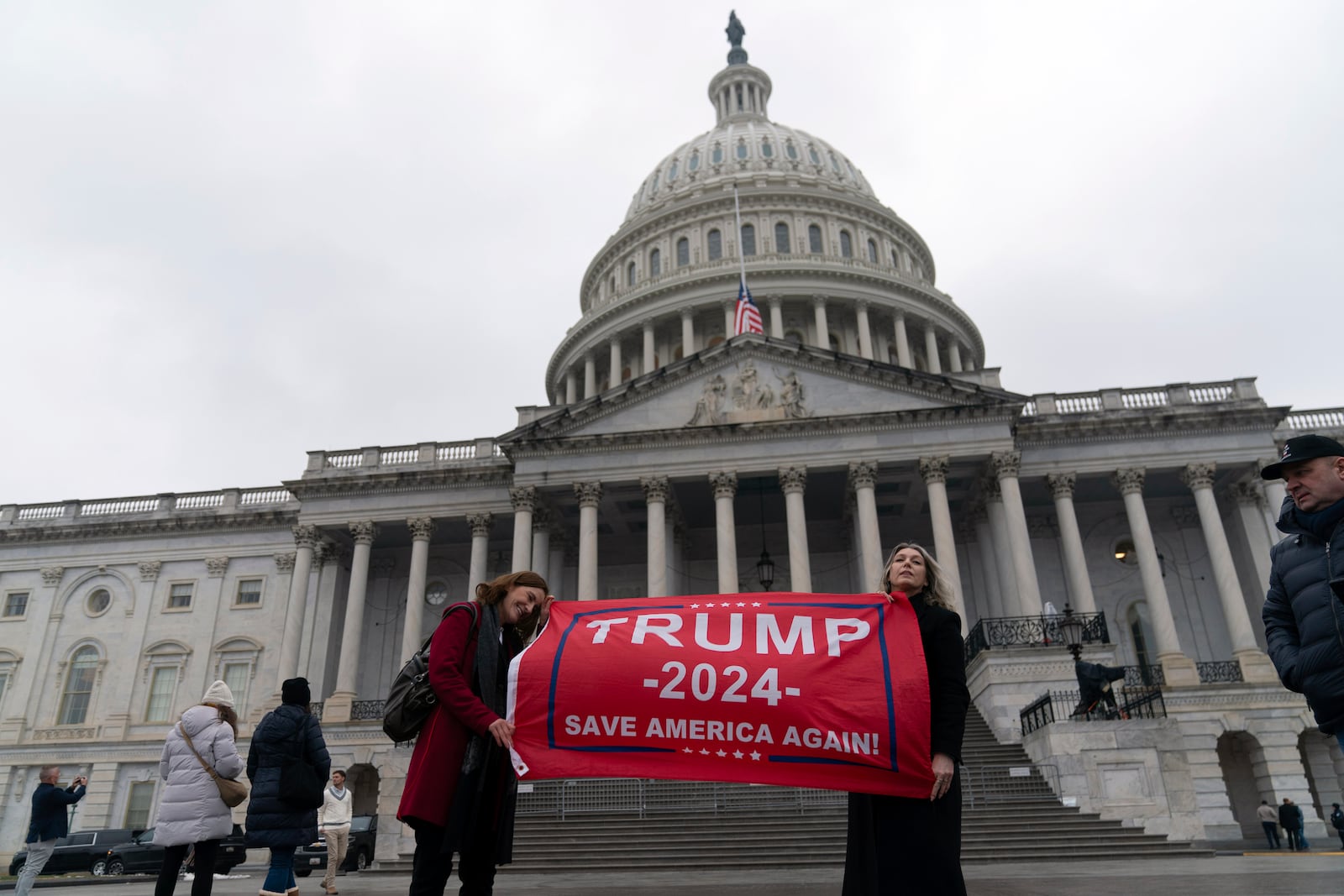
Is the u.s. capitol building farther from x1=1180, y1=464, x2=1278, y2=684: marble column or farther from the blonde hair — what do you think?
the blonde hair

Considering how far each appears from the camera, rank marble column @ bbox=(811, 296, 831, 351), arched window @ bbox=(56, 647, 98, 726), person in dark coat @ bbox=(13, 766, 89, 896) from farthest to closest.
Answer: marble column @ bbox=(811, 296, 831, 351), arched window @ bbox=(56, 647, 98, 726), person in dark coat @ bbox=(13, 766, 89, 896)

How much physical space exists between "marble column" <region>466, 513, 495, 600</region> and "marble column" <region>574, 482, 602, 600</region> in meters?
4.89

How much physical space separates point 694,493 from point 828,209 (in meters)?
31.8

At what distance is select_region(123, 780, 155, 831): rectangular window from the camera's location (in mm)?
39156

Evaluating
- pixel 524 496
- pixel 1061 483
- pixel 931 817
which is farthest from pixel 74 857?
pixel 1061 483

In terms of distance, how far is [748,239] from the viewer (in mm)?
61188

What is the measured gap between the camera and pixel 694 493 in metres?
37.9

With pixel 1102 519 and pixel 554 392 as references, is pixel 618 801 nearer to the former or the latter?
pixel 1102 519

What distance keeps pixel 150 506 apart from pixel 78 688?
9192mm

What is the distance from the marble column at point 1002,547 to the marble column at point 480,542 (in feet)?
66.9

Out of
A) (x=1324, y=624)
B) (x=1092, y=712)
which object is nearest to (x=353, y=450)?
(x=1092, y=712)

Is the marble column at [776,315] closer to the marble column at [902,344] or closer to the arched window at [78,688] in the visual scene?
the marble column at [902,344]

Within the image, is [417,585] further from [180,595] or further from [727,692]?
[727,692]

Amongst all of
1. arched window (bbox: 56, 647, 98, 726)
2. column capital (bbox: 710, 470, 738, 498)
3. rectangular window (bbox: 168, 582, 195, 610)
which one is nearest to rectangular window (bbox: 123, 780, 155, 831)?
arched window (bbox: 56, 647, 98, 726)
